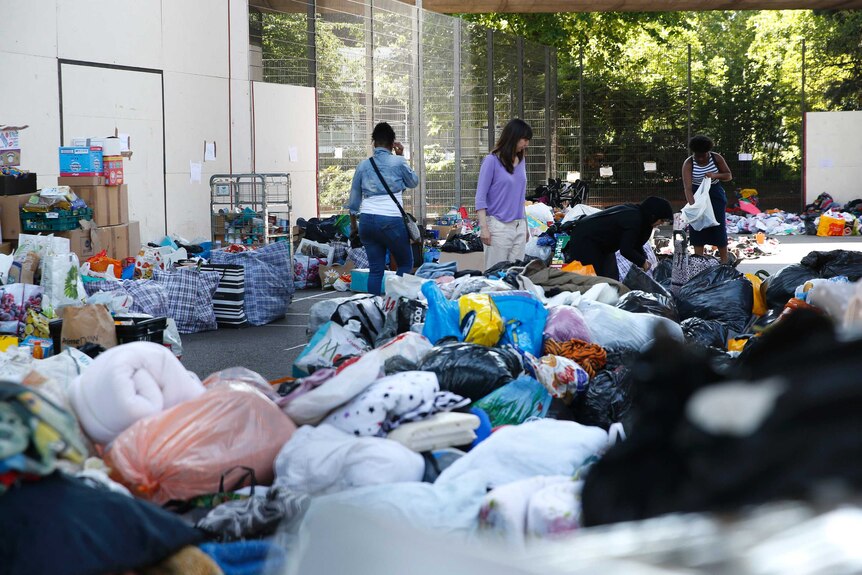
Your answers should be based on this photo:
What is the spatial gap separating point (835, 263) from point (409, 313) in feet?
12.1

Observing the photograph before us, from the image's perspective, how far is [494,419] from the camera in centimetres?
479

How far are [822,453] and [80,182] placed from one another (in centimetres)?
896

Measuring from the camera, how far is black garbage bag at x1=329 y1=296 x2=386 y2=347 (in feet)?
21.6

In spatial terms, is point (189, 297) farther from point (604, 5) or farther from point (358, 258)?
point (604, 5)

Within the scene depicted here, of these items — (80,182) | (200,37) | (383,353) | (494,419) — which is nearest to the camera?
(494,419)

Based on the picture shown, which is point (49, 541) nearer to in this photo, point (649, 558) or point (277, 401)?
point (649, 558)

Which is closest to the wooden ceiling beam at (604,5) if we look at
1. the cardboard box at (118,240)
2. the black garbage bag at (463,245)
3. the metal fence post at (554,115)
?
the metal fence post at (554,115)

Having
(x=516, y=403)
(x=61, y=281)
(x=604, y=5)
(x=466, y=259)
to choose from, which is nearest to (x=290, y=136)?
(x=466, y=259)

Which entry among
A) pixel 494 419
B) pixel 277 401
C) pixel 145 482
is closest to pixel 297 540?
pixel 145 482

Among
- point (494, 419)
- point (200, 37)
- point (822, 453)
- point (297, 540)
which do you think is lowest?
point (494, 419)

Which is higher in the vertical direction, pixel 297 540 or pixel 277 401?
pixel 297 540

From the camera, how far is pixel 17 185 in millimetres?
8789

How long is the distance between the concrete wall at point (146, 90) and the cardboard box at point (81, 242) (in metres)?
0.94

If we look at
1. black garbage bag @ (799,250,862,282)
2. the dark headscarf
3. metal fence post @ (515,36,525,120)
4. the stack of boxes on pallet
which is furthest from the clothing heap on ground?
metal fence post @ (515,36,525,120)
